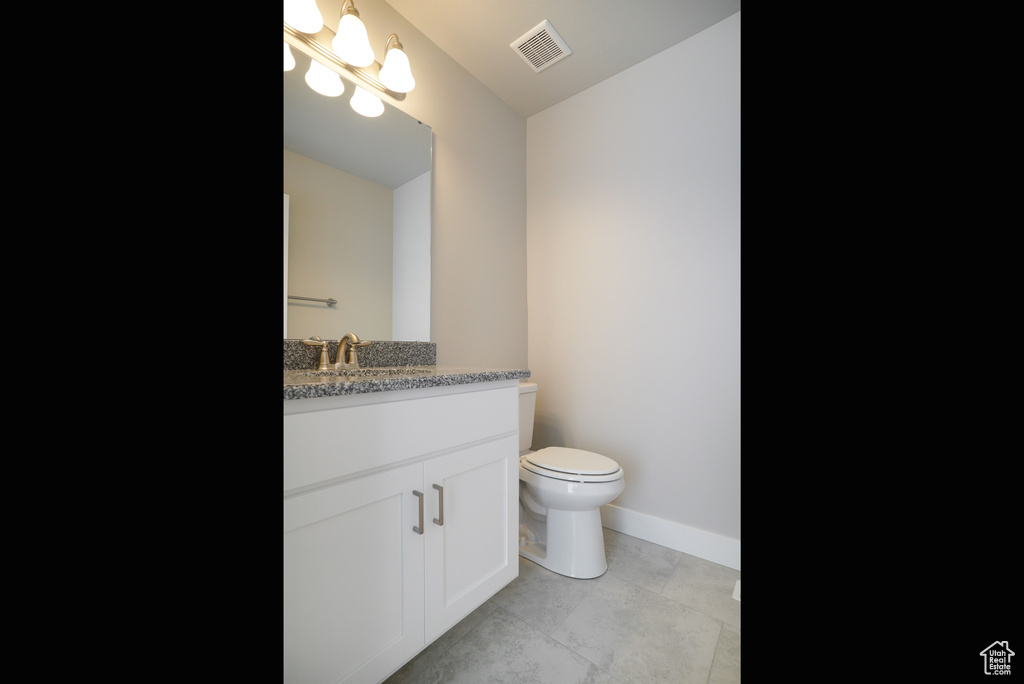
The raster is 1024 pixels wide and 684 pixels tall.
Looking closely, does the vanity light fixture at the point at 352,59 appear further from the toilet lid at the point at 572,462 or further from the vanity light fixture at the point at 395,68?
the toilet lid at the point at 572,462

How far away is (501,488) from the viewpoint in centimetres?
131

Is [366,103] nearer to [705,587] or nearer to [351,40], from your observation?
[351,40]

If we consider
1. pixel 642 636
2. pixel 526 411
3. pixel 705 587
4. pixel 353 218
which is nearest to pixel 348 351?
pixel 353 218

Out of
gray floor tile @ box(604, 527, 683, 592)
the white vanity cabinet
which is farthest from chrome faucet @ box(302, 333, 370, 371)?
gray floor tile @ box(604, 527, 683, 592)

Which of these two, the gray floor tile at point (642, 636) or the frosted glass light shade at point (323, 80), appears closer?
the gray floor tile at point (642, 636)

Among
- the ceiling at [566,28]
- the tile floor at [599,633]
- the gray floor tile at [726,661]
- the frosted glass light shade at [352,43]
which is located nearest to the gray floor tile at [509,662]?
the tile floor at [599,633]

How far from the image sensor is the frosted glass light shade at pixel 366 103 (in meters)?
1.54

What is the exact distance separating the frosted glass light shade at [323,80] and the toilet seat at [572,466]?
64.0 inches

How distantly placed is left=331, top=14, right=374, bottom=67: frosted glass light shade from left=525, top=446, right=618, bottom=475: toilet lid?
66.6 inches

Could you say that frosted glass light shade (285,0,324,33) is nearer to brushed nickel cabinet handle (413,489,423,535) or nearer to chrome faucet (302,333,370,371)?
chrome faucet (302,333,370,371)

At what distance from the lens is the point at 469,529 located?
1196mm

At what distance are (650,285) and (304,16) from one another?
5.63ft
